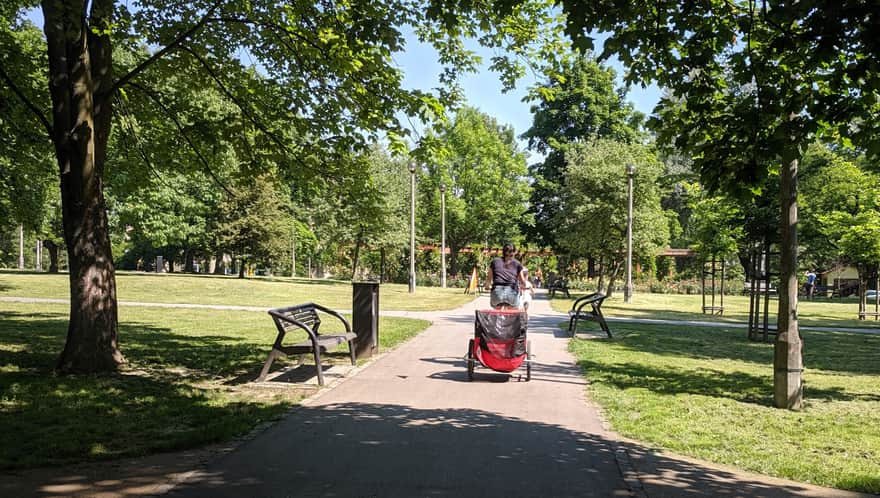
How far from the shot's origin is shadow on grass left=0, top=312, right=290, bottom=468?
17.4 ft

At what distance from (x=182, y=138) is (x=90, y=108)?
3399mm

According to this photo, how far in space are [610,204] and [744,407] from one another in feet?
79.6

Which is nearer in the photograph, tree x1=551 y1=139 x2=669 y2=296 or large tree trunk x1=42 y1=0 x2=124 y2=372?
large tree trunk x1=42 y1=0 x2=124 y2=372

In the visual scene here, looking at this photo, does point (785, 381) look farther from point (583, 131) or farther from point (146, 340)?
point (583, 131)

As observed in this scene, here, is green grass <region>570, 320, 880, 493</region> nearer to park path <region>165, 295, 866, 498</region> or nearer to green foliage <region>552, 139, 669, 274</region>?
park path <region>165, 295, 866, 498</region>

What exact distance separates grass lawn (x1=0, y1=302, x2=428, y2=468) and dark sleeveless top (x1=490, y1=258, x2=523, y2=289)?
2812mm

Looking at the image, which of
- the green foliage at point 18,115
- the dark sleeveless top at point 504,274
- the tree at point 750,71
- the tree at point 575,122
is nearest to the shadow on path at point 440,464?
the tree at point 750,71

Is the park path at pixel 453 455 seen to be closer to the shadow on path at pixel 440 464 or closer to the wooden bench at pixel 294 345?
the shadow on path at pixel 440 464

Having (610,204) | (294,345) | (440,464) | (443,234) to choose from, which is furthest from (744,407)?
(443,234)

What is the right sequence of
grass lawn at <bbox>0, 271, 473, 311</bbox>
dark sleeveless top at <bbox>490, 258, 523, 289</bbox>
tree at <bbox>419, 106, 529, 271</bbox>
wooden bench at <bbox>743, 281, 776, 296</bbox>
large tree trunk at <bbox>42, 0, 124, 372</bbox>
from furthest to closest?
tree at <bbox>419, 106, 529, 271</bbox> → grass lawn at <bbox>0, 271, 473, 311</bbox> → wooden bench at <bbox>743, 281, 776, 296</bbox> → dark sleeveless top at <bbox>490, 258, 523, 289</bbox> → large tree trunk at <bbox>42, 0, 124, 372</bbox>

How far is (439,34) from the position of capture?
10.8 m

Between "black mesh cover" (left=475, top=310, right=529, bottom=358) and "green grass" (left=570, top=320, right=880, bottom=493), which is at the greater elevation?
"black mesh cover" (left=475, top=310, right=529, bottom=358)

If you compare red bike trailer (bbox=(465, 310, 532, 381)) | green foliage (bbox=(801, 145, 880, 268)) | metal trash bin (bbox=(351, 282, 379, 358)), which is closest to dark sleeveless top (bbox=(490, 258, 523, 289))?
red bike trailer (bbox=(465, 310, 532, 381))

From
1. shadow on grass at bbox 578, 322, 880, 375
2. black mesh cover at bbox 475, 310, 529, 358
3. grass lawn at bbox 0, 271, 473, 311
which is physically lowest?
shadow on grass at bbox 578, 322, 880, 375
